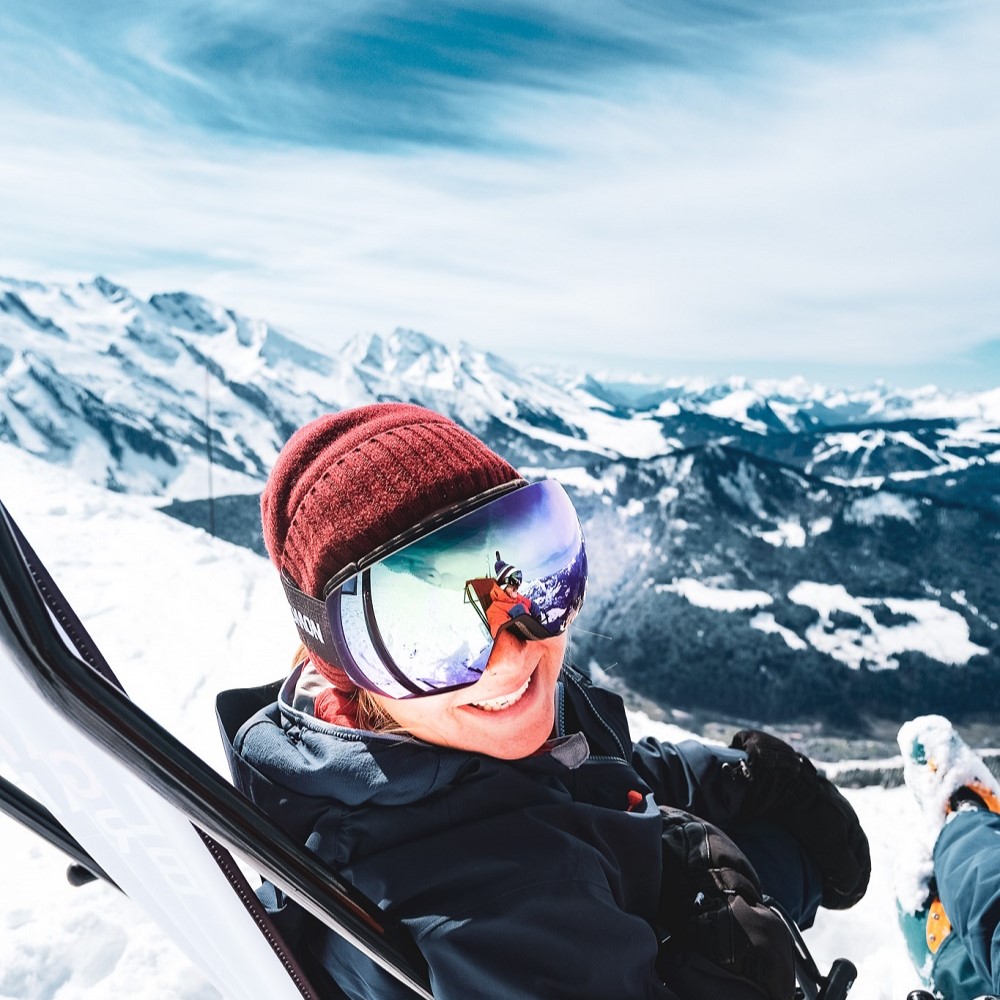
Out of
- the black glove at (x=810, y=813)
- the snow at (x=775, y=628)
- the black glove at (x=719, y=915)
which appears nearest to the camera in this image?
the black glove at (x=719, y=915)

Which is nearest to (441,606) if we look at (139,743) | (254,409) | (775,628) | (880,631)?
(139,743)

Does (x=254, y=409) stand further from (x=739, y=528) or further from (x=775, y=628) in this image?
(x=775, y=628)

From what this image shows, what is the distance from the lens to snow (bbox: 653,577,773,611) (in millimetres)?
36281

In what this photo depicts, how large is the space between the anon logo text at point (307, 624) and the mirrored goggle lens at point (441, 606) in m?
0.04

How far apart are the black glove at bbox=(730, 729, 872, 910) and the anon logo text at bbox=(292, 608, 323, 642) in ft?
4.01

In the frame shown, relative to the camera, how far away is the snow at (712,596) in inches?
1428

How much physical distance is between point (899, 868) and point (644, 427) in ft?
420

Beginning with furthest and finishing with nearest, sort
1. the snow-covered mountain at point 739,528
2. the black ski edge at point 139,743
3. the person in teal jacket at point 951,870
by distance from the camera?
the snow-covered mountain at point 739,528, the person in teal jacket at point 951,870, the black ski edge at point 139,743

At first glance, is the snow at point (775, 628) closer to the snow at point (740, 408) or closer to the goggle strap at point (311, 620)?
the goggle strap at point (311, 620)

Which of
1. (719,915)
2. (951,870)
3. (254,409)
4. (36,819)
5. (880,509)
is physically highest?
(36,819)

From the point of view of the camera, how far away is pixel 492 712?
1.18 metres

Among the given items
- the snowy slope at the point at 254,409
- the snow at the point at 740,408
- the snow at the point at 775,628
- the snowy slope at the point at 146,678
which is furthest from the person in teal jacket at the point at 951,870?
the snow at the point at 740,408

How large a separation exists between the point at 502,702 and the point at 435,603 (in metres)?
0.21

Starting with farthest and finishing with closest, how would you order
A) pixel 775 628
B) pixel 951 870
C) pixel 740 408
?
pixel 740 408 < pixel 775 628 < pixel 951 870
